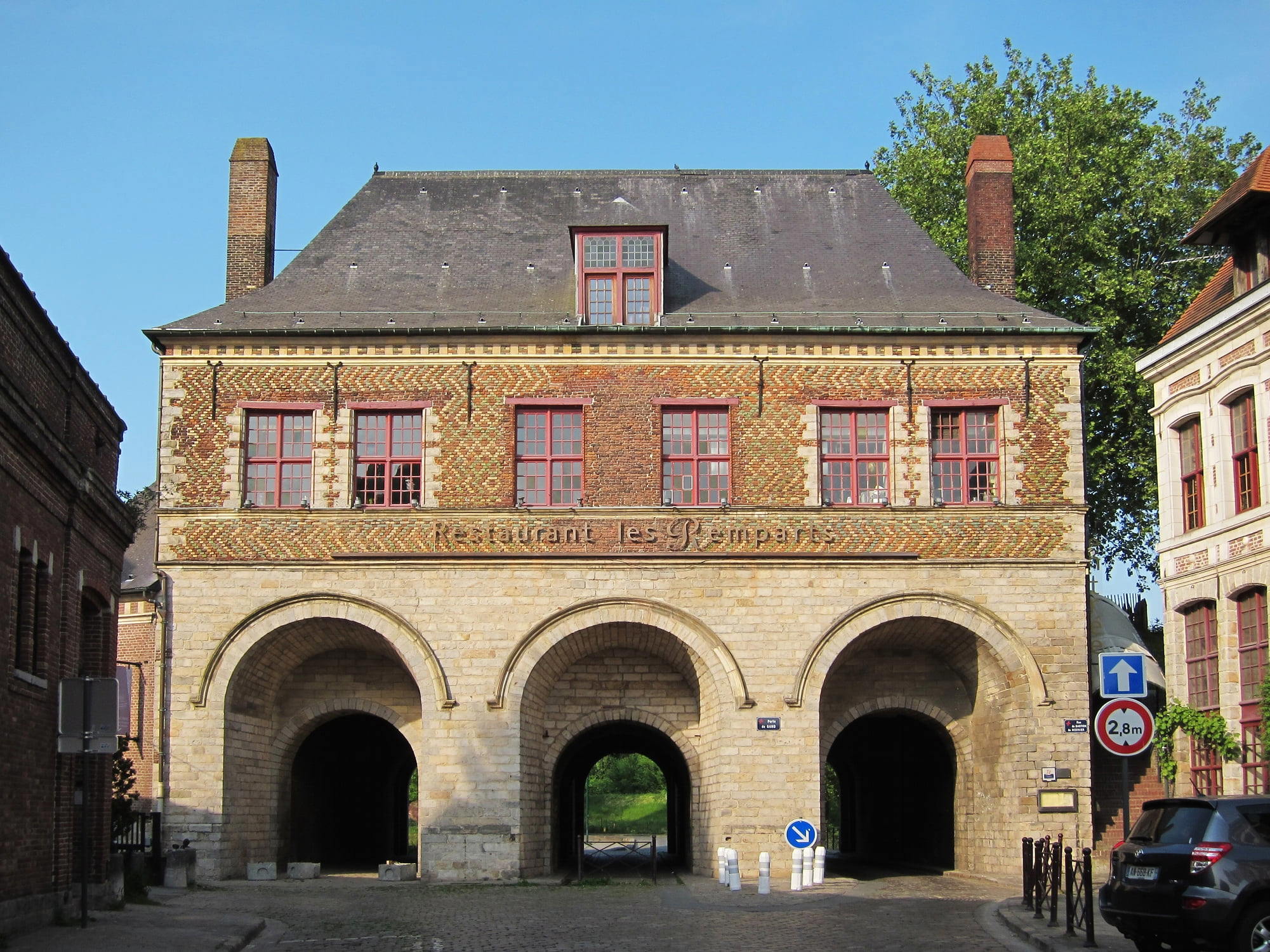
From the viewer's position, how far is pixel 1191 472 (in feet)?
84.3

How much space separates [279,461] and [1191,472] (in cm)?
1560

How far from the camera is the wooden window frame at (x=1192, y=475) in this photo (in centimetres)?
2538

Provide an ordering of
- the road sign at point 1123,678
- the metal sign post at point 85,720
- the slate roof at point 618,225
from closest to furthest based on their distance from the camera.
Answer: the road sign at point 1123,678, the metal sign post at point 85,720, the slate roof at point 618,225

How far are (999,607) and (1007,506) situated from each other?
176cm

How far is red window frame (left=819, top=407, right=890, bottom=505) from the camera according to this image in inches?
1061

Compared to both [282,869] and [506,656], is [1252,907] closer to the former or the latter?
[506,656]

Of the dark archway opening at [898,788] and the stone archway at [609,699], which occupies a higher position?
the stone archway at [609,699]

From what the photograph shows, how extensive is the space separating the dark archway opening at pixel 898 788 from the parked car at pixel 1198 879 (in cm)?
1405

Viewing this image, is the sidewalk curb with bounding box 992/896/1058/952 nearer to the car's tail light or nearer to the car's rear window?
the car's rear window

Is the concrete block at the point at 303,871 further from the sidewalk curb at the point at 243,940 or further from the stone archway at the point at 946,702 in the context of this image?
the stone archway at the point at 946,702

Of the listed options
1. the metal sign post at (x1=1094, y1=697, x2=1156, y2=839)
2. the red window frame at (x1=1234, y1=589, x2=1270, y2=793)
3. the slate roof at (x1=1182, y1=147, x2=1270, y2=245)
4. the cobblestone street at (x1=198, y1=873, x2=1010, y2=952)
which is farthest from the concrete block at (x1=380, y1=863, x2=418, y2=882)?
the slate roof at (x1=1182, y1=147, x2=1270, y2=245)

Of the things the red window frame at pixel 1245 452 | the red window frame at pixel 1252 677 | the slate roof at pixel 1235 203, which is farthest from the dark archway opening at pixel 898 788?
the slate roof at pixel 1235 203

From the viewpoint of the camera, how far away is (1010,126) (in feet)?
126

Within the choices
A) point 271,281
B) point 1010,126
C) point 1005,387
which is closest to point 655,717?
point 1005,387
